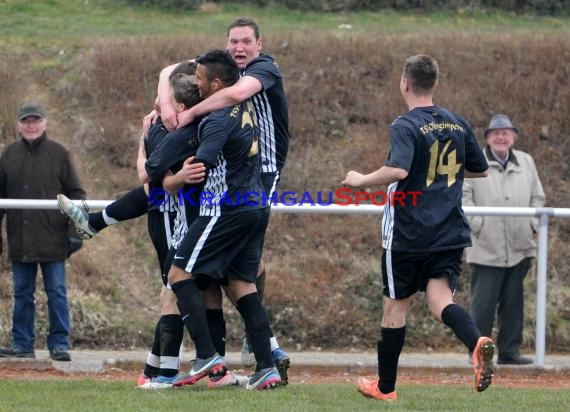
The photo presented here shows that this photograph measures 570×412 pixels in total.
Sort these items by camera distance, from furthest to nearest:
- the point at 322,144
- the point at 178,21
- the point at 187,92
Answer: the point at 178,21, the point at 322,144, the point at 187,92

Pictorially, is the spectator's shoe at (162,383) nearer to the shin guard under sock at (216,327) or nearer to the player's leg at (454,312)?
the shin guard under sock at (216,327)

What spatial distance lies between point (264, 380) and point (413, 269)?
50.0 inches

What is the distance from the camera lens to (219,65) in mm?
7234

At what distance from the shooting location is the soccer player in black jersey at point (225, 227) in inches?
279

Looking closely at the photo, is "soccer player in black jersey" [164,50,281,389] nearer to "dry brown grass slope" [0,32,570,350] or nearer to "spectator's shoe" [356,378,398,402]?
"spectator's shoe" [356,378,398,402]

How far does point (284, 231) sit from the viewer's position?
1306 cm

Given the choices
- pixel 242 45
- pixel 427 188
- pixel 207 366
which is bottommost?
pixel 207 366

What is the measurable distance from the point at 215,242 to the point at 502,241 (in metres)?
4.15

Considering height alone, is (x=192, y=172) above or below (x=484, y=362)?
above

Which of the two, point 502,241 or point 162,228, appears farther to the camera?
point 502,241

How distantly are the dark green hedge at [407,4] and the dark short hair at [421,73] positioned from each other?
41.1ft

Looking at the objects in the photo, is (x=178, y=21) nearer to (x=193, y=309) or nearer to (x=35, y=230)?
(x=35, y=230)

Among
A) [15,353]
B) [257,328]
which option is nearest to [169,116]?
[257,328]

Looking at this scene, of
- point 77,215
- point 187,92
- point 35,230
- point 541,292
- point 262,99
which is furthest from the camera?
point 541,292
